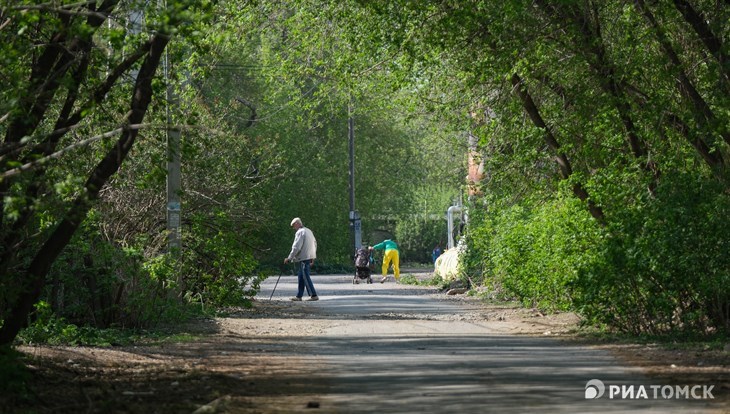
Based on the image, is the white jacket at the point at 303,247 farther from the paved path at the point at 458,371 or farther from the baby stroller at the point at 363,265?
the baby stroller at the point at 363,265

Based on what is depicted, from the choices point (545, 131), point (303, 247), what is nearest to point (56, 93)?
point (545, 131)

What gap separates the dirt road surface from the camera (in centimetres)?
1047

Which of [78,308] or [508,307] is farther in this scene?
[508,307]

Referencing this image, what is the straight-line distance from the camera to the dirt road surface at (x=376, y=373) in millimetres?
10469

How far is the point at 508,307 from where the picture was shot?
26.9 metres

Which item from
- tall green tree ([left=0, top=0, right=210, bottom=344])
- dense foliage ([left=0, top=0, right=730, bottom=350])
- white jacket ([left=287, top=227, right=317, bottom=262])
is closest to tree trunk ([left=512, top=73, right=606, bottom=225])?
dense foliage ([left=0, top=0, right=730, bottom=350])

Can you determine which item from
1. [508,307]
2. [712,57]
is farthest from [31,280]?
[508,307]

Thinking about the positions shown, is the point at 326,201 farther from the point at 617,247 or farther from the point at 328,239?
the point at 617,247

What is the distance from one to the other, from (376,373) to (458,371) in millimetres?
785

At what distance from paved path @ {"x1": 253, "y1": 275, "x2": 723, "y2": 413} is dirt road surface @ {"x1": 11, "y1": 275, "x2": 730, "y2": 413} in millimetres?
14

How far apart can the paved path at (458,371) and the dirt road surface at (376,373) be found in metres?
0.01

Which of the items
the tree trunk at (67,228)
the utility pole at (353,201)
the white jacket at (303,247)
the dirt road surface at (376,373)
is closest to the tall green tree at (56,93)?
the tree trunk at (67,228)

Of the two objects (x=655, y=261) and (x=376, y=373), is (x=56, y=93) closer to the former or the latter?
(x=376, y=373)

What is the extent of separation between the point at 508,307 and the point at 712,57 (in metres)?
9.56
